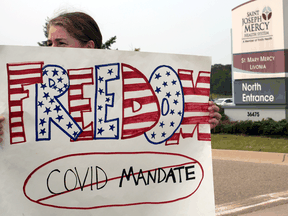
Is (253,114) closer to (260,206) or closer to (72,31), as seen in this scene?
(260,206)

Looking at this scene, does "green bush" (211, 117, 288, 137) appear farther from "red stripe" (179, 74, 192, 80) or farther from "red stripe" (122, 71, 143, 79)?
"red stripe" (122, 71, 143, 79)

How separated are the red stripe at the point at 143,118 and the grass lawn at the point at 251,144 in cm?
826

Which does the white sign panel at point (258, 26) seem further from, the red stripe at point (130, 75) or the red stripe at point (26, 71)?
the red stripe at point (26, 71)

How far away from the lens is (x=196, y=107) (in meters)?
2.04

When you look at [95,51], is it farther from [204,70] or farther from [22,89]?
[204,70]

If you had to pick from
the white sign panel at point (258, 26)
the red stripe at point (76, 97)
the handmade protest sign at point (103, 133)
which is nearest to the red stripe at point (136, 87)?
the handmade protest sign at point (103, 133)

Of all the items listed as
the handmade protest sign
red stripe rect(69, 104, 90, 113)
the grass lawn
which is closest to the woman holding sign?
the handmade protest sign

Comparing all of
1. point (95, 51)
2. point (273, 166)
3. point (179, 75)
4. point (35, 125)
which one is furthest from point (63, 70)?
point (273, 166)

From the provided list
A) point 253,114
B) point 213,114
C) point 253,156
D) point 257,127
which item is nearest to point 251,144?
point 253,156

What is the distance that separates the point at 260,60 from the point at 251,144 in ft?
16.5

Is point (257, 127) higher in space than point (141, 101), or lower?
lower

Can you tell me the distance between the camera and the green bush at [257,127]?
1205 centimetres

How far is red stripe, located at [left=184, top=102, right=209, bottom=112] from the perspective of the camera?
2.02m

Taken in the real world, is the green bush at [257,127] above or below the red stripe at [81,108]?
below
